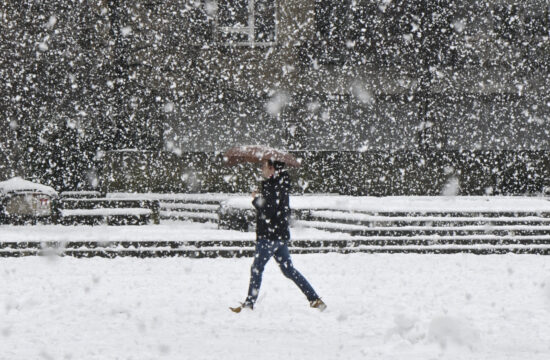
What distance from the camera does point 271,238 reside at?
840cm

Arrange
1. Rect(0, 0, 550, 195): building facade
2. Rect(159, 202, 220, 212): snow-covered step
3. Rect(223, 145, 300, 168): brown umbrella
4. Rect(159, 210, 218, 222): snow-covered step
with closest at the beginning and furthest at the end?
Rect(223, 145, 300, 168): brown umbrella, Rect(159, 210, 218, 222): snow-covered step, Rect(159, 202, 220, 212): snow-covered step, Rect(0, 0, 550, 195): building facade

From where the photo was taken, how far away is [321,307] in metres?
8.52

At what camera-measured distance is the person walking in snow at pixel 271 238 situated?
8.42 metres

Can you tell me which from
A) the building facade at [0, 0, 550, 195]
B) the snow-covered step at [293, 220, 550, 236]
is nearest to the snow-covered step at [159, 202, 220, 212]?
the building facade at [0, 0, 550, 195]

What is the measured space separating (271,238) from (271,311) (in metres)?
0.76

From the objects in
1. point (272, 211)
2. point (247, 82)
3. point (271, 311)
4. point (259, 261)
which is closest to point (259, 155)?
point (272, 211)

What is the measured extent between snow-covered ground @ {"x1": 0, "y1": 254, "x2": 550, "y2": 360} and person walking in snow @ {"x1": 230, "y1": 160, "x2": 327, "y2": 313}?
0.21 meters

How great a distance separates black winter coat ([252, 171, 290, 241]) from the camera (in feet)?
27.6

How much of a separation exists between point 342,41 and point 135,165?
631cm

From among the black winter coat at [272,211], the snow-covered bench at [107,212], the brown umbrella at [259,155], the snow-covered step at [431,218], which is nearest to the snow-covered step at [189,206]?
the snow-covered bench at [107,212]

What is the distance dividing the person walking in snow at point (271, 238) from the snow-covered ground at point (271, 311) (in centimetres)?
21

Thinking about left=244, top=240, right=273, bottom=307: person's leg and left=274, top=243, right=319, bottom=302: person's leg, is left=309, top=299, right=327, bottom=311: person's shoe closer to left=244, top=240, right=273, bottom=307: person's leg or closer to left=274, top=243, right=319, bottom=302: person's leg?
left=274, top=243, right=319, bottom=302: person's leg

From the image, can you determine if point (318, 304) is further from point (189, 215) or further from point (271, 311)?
point (189, 215)

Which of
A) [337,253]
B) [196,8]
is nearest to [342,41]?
[196,8]
